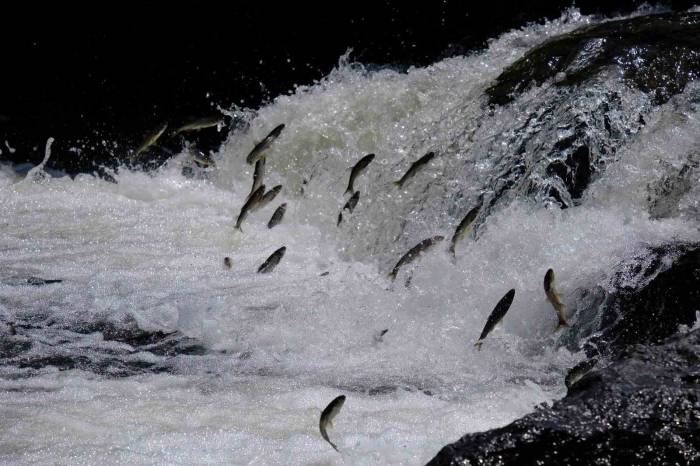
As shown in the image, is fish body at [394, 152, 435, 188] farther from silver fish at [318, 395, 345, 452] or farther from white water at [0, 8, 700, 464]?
silver fish at [318, 395, 345, 452]

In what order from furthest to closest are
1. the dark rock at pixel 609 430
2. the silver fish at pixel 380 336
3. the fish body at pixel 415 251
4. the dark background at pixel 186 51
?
the dark background at pixel 186 51, the fish body at pixel 415 251, the silver fish at pixel 380 336, the dark rock at pixel 609 430

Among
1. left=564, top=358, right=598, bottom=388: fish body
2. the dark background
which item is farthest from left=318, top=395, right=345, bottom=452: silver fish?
the dark background

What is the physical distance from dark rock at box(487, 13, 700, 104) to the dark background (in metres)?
3.12

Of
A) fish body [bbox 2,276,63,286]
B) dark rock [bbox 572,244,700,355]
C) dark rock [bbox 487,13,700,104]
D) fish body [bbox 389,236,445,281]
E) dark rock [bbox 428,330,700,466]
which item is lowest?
dark rock [bbox 572,244,700,355]

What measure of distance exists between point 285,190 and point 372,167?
1069 millimetres

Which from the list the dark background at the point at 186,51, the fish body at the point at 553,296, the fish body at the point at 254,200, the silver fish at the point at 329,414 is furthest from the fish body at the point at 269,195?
the dark background at the point at 186,51

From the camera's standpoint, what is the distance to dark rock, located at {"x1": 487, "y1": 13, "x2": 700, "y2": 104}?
587 cm

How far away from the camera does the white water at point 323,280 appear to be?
11.2 ft

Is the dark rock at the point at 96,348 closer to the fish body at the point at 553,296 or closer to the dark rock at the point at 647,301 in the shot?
the fish body at the point at 553,296

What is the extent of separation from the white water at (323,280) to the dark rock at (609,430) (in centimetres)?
74

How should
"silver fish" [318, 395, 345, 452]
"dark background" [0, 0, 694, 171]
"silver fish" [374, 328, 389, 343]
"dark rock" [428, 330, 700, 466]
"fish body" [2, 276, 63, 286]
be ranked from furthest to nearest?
"dark background" [0, 0, 694, 171]
"fish body" [2, 276, 63, 286]
"silver fish" [374, 328, 389, 343]
"silver fish" [318, 395, 345, 452]
"dark rock" [428, 330, 700, 466]

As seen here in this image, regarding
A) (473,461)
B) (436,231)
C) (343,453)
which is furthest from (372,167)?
(473,461)

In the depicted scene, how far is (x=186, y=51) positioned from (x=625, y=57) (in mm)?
5361

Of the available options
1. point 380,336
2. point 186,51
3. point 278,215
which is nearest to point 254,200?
point 278,215
